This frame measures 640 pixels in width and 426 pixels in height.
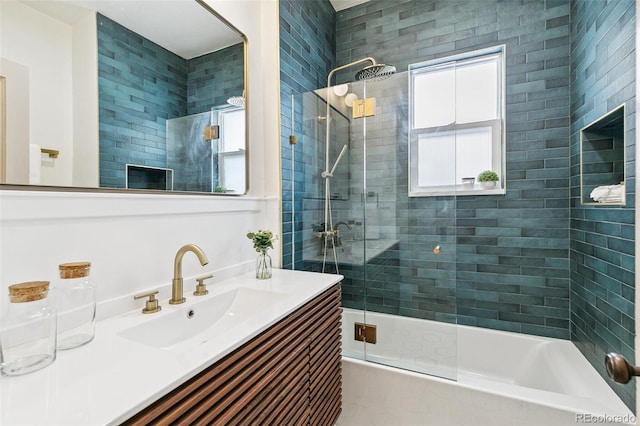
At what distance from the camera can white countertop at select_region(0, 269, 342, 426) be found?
1.71 feet

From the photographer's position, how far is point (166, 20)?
1251 millimetres

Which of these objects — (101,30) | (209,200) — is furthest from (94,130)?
(209,200)

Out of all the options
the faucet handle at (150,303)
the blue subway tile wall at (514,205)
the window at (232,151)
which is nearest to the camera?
the faucet handle at (150,303)

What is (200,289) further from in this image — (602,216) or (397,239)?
(602,216)

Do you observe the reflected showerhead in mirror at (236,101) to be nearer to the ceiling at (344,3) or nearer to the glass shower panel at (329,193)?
the glass shower panel at (329,193)

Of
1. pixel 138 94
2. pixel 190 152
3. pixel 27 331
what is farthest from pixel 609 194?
pixel 27 331

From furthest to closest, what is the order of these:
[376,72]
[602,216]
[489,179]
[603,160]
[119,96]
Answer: [489,179] < [376,72] < [603,160] < [602,216] < [119,96]

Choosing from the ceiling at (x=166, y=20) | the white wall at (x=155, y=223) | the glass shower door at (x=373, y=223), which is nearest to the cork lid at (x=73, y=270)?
the white wall at (x=155, y=223)

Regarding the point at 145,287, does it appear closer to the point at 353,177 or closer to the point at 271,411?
the point at 271,411

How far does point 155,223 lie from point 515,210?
2406 millimetres

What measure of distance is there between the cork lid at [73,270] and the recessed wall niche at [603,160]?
2245mm

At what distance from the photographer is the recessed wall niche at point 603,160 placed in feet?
5.08

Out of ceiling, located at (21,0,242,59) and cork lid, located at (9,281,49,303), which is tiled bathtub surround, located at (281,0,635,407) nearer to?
ceiling, located at (21,0,242,59)

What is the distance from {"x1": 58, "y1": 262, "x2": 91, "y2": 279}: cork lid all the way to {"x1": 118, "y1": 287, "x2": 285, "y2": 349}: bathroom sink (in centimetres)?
22
